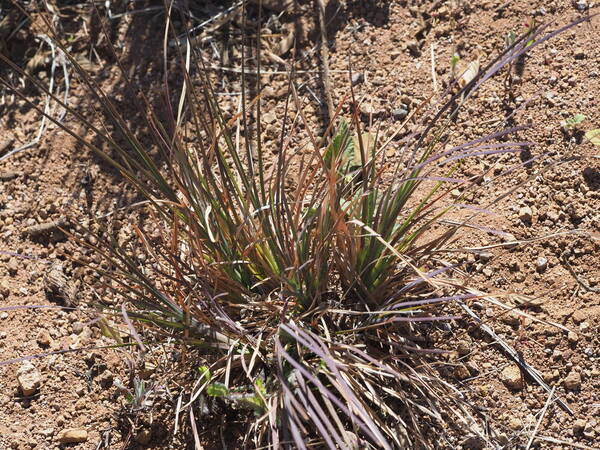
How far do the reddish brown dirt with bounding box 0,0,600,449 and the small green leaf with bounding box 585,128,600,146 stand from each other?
3 cm

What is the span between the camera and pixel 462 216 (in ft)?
6.27

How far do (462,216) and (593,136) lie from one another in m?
0.44

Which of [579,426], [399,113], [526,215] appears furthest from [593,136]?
[579,426]

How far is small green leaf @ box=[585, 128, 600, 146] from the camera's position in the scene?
6.29 feet

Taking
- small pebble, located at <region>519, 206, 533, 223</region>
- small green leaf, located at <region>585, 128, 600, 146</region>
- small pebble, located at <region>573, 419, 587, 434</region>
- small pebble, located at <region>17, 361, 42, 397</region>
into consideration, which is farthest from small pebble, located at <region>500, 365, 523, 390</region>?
small pebble, located at <region>17, 361, 42, 397</region>

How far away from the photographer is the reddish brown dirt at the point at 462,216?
1718 millimetres

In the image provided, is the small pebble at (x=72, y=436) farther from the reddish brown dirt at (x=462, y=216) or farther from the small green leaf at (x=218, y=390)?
the small green leaf at (x=218, y=390)

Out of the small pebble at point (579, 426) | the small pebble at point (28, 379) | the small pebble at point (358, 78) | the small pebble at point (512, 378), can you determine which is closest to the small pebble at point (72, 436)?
the small pebble at point (28, 379)

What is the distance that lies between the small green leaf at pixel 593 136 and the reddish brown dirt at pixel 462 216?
0.03 m

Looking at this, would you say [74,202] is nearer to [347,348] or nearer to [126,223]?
[126,223]

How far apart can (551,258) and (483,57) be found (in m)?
0.72

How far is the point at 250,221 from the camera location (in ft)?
5.46

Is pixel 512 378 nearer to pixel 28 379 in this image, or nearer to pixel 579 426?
pixel 579 426

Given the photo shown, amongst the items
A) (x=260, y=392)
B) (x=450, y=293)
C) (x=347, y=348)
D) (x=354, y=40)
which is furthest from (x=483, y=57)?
(x=260, y=392)
